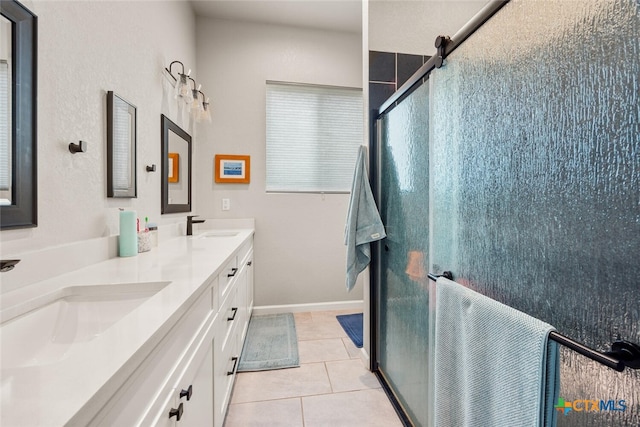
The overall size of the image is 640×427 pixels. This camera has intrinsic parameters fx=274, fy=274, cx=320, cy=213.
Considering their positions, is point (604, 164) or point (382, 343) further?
point (382, 343)

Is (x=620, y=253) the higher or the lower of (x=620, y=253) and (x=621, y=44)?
the lower

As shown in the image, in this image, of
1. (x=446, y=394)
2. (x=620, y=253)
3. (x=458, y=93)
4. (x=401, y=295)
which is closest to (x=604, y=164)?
(x=620, y=253)

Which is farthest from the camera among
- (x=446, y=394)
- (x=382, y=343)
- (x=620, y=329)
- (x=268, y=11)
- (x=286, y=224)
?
(x=286, y=224)

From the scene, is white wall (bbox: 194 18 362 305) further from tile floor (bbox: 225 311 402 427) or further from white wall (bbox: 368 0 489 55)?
white wall (bbox: 368 0 489 55)

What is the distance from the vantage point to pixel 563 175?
1.98 ft

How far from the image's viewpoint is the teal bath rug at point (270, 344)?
76.9 inches

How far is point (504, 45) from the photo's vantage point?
77 centimetres

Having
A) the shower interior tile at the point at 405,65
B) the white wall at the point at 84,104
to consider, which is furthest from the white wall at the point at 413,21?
the white wall at the point at 84,104

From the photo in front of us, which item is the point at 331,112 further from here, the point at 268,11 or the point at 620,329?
the point at 620,329

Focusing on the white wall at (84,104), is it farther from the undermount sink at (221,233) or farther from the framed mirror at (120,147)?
the undermount sink at (221,233)

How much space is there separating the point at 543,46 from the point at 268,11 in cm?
269

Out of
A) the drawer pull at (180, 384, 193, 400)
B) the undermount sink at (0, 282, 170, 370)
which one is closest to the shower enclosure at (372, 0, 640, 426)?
the drawer pull at (180, 384, 193, 400)

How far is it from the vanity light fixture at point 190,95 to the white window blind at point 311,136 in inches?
26.7

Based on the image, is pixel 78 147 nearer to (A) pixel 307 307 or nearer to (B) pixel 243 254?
(B) pixel 243 254
